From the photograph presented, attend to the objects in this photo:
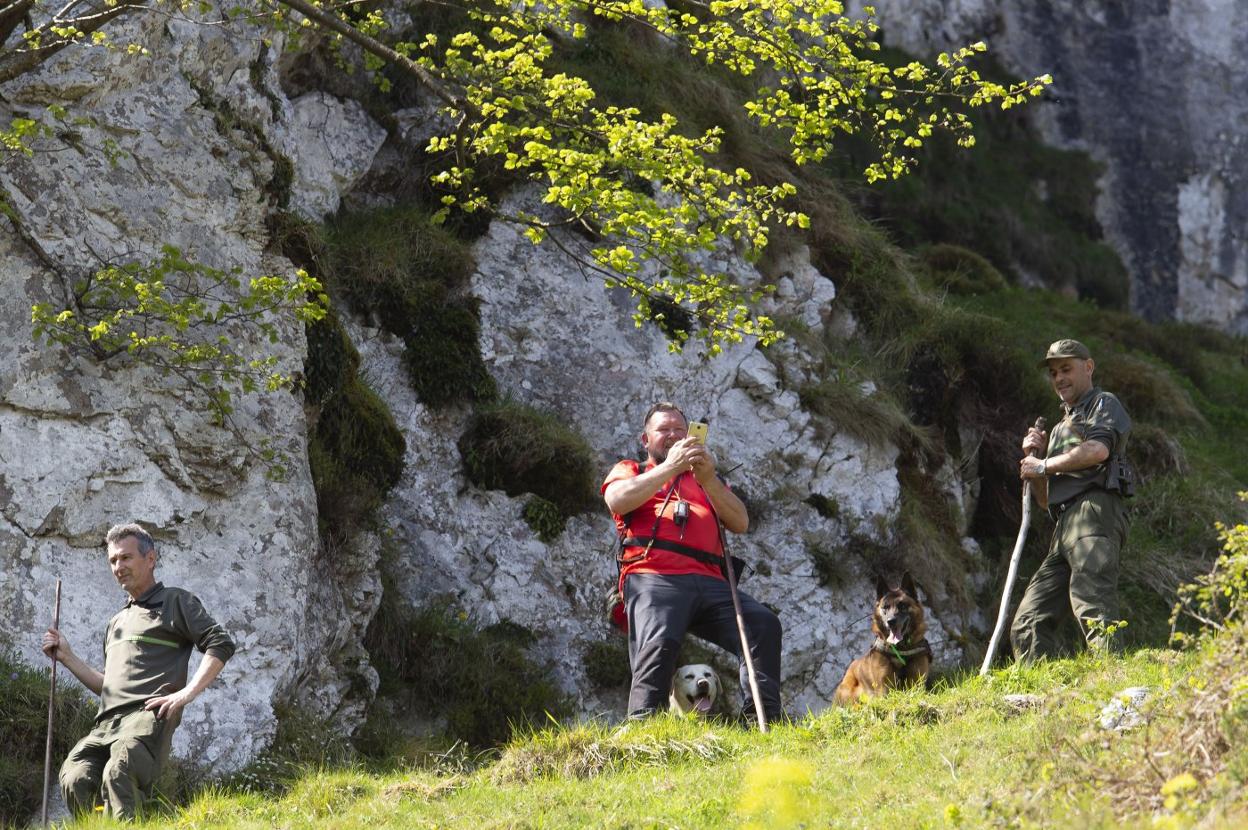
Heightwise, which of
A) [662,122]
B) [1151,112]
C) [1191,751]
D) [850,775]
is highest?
[1151,112]

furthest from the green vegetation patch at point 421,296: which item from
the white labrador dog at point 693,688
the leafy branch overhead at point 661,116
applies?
the white labrador dog at point 693,688

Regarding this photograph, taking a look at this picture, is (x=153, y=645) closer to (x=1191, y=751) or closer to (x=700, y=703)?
(x=700, y=703)

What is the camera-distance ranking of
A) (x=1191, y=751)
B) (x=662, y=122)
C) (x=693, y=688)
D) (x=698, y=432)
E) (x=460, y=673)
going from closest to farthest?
(x=1191, y=751) → (x=698, y=432) → (x=693, y=688) → (x=662, y=122) → (x=460, y=673)

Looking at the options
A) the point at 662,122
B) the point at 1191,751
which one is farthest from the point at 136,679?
the point at 1191,751

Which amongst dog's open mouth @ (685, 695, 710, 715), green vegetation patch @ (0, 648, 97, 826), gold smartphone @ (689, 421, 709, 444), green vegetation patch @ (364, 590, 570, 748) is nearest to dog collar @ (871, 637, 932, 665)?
dog's open mouth @ (685, 695, 710, 715)

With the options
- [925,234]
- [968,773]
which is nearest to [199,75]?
[968,773]

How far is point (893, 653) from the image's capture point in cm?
902

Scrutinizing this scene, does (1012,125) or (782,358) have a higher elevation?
(1012,125)

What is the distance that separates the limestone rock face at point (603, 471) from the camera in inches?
458

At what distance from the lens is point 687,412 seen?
13.3 m

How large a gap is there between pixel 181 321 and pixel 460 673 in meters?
3.60

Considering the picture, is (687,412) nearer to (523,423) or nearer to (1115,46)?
(523,423)

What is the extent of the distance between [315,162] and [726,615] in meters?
7.24

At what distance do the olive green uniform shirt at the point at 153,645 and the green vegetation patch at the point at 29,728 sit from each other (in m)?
1.19
